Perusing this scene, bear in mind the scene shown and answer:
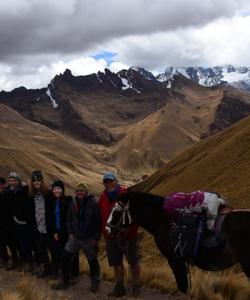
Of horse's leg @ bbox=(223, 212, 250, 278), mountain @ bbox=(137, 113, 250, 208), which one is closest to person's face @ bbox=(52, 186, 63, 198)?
horse's leg @ bbox=(223, 212, 250, 278)

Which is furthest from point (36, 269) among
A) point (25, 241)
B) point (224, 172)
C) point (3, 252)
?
point (224, 172)

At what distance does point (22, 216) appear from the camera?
10.9 m

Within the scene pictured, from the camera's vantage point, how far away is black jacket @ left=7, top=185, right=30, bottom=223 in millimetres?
10740

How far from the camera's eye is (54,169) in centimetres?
11888

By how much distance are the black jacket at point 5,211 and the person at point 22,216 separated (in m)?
0.10

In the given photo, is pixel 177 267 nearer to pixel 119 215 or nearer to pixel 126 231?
pixel 126 231

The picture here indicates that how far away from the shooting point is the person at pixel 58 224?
10109mm

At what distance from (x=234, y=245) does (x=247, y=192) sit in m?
11.2

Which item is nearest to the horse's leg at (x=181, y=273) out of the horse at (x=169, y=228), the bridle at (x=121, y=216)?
the horse at (x=169, y=228)

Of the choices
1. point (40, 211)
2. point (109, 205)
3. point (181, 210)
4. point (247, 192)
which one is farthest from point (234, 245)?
point (247, 192)

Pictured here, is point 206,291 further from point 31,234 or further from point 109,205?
point 31,234

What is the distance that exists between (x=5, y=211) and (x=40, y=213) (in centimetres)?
131

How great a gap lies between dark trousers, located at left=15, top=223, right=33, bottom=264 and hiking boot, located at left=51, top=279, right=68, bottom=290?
1.44 m

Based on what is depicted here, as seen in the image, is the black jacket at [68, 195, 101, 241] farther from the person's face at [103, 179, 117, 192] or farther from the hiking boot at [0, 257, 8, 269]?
the hiking boot at [0, 257, 8, 269]
